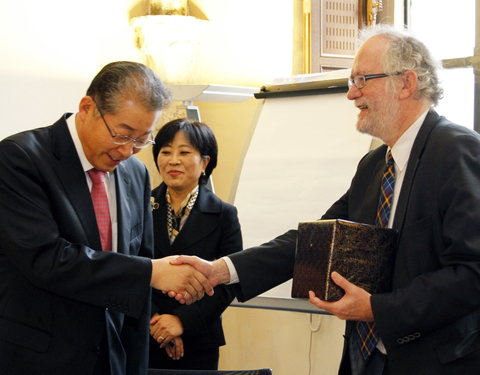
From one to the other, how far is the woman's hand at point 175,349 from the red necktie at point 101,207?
0.88 meters

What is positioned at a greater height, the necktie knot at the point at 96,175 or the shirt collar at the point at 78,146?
the shirt collar at the point at 78,146

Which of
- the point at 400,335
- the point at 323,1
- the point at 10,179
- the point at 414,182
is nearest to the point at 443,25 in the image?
the point at 323,1

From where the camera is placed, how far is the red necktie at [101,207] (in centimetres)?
223

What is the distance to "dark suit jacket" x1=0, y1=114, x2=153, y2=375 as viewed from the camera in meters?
2.04

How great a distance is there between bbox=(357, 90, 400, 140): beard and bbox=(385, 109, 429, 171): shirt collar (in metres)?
0.05

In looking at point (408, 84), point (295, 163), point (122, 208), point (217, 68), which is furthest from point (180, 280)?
point (217, 68)

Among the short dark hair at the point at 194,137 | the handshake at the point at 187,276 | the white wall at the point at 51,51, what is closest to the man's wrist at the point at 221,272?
the handshake at the point at 187,276

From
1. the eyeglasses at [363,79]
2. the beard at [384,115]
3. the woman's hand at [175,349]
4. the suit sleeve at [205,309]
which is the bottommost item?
the woman's hand at [175,349]

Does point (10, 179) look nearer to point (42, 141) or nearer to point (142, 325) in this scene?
point (42, 141)

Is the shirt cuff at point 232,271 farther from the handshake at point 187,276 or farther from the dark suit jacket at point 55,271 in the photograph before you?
the dark suit jacket at point 55,271

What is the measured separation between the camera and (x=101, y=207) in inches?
88.1

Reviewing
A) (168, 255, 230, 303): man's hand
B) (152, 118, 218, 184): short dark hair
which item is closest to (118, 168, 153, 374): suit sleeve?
(168, 255, 230, 303): man's hand

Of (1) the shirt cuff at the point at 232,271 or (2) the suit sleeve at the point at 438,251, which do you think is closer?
(2) the suit sleeve at the point at 438,251

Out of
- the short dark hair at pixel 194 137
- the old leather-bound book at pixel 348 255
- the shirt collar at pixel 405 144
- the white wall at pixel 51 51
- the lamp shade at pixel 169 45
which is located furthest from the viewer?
the lamp shade at pixel 169 45
